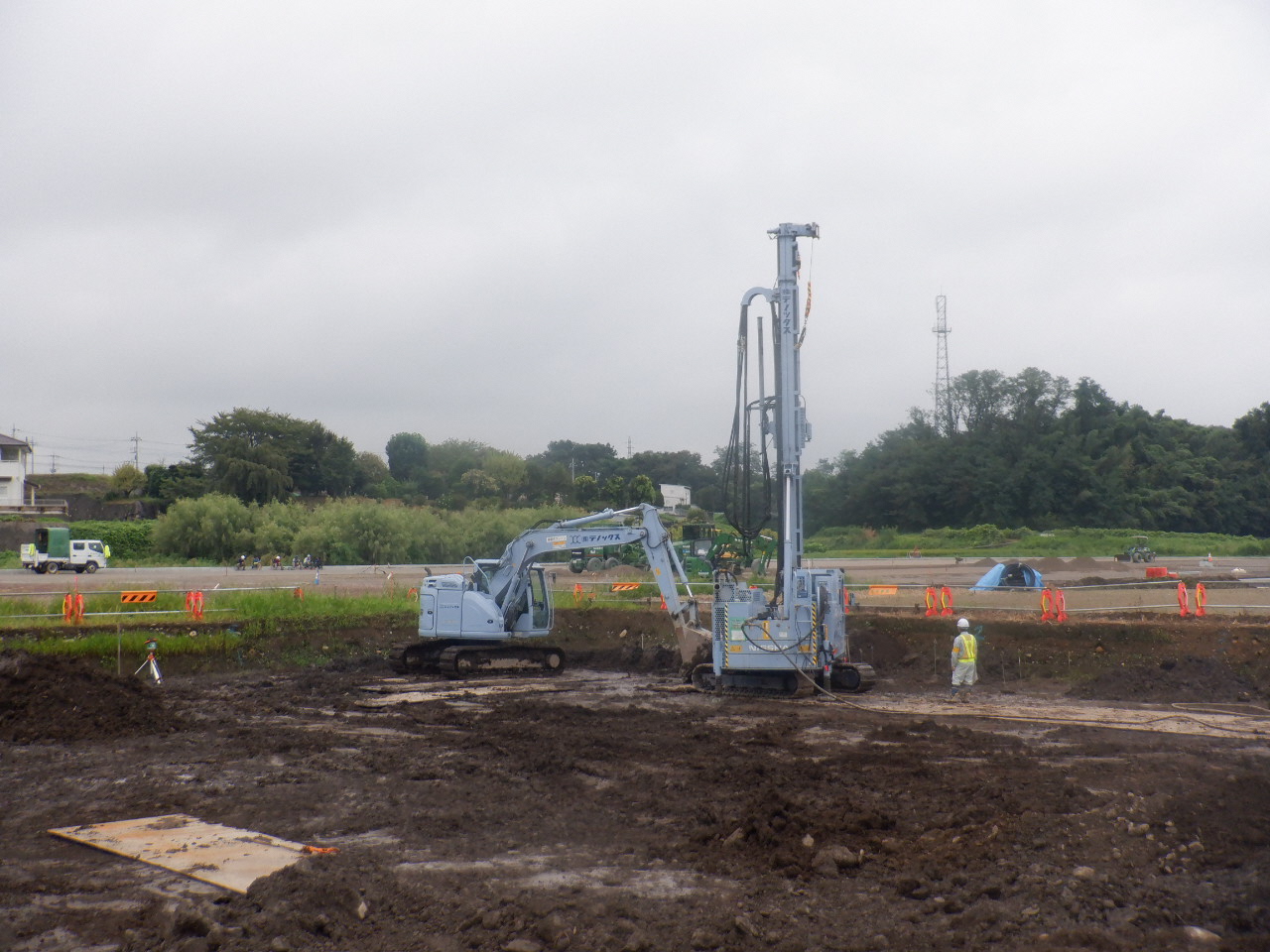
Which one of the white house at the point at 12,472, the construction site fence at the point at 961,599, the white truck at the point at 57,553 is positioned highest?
the white house at the point at 12,472

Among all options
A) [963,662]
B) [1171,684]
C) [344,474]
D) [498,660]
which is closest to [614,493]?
[344,474]

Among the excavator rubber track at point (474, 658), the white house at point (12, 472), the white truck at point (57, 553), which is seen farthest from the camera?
the white house at point (12, 472)

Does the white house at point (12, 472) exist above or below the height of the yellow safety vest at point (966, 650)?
above

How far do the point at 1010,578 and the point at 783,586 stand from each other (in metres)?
16.2

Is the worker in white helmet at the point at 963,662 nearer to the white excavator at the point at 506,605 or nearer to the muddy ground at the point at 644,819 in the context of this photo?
the muddy ground at the point at 644,819

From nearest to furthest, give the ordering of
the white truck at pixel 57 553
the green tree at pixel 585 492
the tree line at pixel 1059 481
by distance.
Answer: the white truck at pixel 57 553
the tree line at pixel 1059 481
the green tree at pixel 585 492

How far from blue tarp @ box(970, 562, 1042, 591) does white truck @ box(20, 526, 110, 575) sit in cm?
3698

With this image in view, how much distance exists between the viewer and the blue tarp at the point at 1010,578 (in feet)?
94.4

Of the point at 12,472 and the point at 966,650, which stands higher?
the point at 12,472

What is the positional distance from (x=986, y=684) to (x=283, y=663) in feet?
48.6

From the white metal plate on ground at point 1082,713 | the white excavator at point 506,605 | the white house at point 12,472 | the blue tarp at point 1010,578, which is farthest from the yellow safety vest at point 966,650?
the white house at point 12,472

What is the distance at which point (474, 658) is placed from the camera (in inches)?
809

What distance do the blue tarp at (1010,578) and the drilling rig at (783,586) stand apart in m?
13.4

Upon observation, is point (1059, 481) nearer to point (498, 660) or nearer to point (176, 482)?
point (498, 660)
